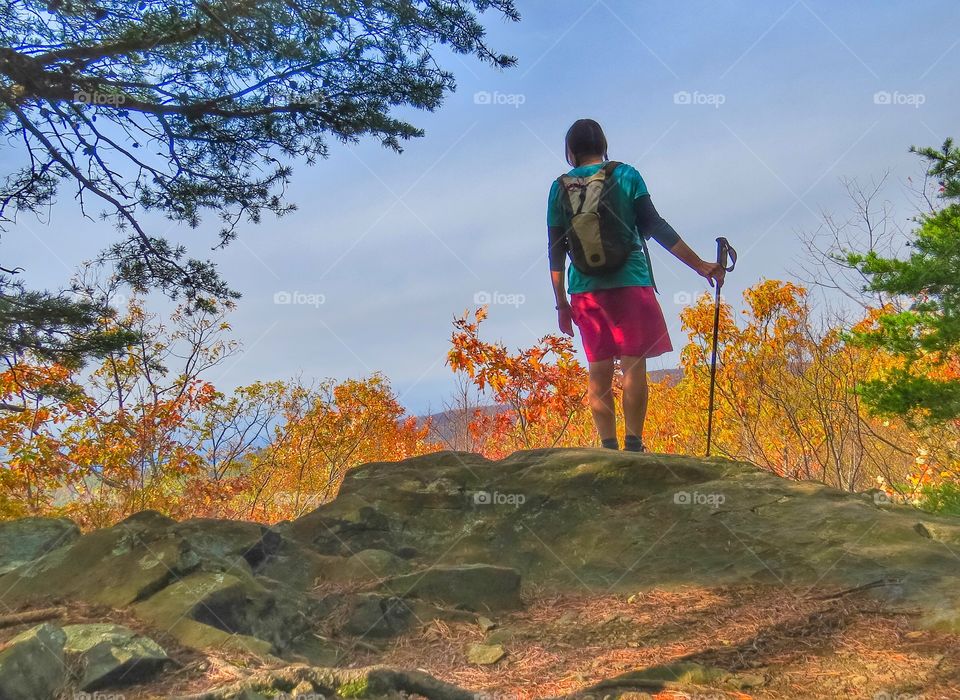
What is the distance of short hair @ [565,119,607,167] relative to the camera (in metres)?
5.04

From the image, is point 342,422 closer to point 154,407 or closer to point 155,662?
point 154,407

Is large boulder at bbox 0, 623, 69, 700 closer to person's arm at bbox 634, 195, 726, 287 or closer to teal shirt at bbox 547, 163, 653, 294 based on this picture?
teal shirt at bbox 547, 163, 653, 294

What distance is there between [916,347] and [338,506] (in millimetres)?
5828

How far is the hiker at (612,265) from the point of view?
15.5 feet

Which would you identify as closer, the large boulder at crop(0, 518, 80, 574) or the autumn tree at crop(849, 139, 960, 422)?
the large boulder at crop(0, 518, 80, 574)

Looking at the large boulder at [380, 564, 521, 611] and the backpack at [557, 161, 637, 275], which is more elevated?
the backpack at [557, 161, 637, 275]

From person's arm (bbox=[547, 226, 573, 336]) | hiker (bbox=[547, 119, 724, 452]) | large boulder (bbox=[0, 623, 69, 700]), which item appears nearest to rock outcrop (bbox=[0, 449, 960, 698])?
large boulder (bbox=[0, 623, 69, 700])

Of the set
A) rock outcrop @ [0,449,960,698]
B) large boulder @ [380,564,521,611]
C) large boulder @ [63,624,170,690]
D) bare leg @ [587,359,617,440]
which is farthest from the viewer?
bare leg @ [587,359,617,440]

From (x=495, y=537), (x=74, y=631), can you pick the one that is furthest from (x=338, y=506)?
(x=74, y=631)

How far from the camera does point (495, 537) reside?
15.3ft

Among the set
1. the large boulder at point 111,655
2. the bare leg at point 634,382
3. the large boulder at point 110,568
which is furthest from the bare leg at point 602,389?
the large boulder at point 111,655

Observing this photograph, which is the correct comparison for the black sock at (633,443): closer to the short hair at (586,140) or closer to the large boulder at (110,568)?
the short hair at (586,140)

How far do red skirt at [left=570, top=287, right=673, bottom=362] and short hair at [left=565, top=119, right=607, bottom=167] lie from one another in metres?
1.02

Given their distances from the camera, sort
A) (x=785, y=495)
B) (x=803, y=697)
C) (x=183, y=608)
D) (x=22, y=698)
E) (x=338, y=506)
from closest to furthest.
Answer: (x=22, y=698), (x=803, y=697), (x=183, y=608), (x=785, y=495), (x=338, y=506)
